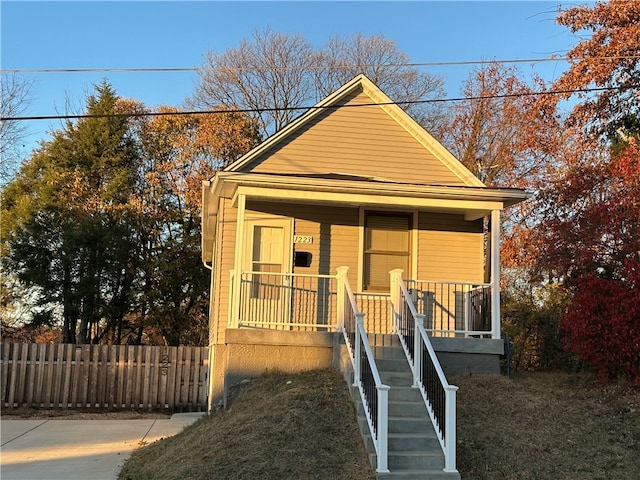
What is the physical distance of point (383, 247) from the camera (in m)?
11.8

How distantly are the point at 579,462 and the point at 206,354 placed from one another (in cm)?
973

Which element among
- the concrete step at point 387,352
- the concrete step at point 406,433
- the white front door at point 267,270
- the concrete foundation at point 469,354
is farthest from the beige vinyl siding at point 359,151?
the concrete step at point 406,433

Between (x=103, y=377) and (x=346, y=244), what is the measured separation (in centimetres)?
695

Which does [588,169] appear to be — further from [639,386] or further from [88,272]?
[88,272]

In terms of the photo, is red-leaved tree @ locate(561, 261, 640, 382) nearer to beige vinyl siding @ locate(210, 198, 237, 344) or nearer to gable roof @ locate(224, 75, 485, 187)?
gable roof @ locate(224, 75, 485, 187)

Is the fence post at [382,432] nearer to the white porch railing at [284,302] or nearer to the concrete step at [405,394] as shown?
the concrete step at [405,394]

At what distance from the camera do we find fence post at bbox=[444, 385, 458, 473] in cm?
638

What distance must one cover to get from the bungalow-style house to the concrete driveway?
5.57ft

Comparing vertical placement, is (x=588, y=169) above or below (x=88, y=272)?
above

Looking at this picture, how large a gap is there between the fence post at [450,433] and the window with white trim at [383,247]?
16.9ft

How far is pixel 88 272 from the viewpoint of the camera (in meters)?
20.4

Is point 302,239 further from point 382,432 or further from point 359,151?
point 382,432

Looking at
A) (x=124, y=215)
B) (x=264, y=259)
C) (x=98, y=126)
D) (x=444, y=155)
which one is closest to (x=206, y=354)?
(x=264, y=259)

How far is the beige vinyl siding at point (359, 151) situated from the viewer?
11.9 metres
